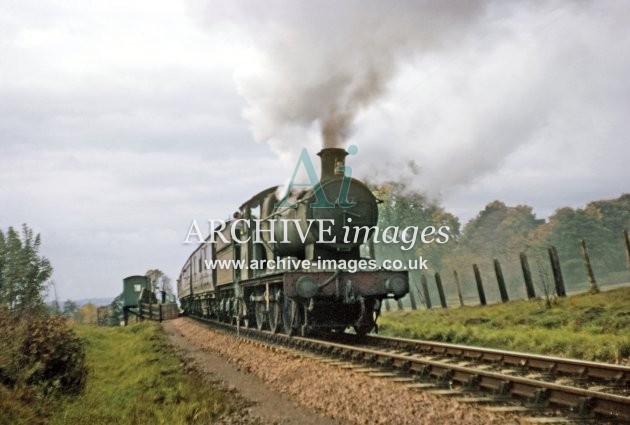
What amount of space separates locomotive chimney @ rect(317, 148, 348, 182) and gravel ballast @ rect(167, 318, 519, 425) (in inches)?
158

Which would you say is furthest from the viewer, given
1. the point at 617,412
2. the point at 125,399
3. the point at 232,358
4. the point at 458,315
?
the point at 458,315

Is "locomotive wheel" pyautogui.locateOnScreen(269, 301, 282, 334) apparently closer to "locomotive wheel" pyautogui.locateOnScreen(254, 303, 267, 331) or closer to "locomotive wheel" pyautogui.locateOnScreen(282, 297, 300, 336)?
"locomotive wheel" pyautogui.locateOnScreen(282, 297, 300, 336)

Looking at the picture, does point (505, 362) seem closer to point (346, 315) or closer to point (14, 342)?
point (346, 315)

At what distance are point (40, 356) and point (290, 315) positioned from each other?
17.4 ft

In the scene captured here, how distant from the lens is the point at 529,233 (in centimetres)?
5534

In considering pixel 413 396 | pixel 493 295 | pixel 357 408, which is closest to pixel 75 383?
pixel 357 408

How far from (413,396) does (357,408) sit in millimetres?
728

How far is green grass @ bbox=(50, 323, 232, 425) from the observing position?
566 cm

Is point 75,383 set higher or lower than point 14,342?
lower

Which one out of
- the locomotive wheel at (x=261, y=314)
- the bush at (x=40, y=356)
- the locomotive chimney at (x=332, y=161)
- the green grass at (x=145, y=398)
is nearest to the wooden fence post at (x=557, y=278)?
the locomotive chimney at (x=332, y=161)

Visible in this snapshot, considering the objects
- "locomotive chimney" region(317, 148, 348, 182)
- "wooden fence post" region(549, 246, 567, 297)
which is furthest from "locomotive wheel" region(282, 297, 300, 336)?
"wooden fence post" region(549, 246, 567, 297)

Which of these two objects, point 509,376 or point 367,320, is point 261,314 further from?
point 509,376

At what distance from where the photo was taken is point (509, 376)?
5719 mm

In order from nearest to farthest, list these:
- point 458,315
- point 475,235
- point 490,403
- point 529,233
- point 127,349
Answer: point 490,403
point 127,349
point 458,315
point 529,233
point 475,235
